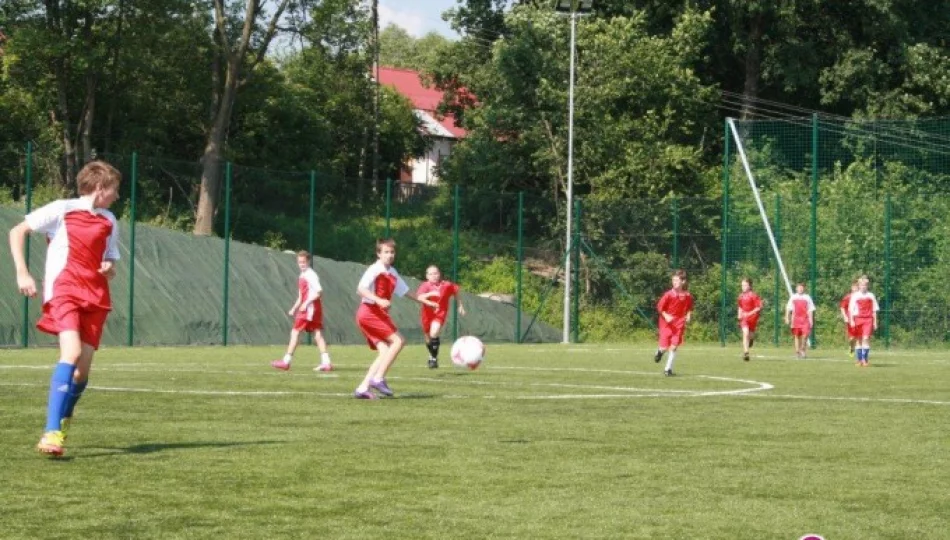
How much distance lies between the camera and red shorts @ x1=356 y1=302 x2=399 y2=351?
630 inches

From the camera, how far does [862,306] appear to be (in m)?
31.0

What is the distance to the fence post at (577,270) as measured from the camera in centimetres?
4328

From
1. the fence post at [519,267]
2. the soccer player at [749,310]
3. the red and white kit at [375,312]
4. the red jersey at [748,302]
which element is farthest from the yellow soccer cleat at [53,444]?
the fence post at [519,267]

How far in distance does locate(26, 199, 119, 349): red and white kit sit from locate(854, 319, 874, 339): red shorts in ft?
73.2

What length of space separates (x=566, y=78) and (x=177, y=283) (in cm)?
2083

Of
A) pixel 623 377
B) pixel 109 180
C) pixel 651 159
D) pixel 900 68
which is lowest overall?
pixel 623 377

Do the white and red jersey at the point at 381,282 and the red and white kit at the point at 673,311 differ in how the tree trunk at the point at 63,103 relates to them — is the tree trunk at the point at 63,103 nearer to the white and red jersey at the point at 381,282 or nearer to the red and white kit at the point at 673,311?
the red and white kit at the point at 673,311

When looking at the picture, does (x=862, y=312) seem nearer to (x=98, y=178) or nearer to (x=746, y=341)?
(x=746, y=341)

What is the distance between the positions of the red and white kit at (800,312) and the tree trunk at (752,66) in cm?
2323

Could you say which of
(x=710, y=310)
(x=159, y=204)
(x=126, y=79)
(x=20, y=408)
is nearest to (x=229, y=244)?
(x=159, y=204)

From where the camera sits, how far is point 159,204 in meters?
37.9

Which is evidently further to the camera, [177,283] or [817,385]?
[177,283]

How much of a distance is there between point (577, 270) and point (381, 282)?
2668 centimetres

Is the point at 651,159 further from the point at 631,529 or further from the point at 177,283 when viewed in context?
the point at 631,529
